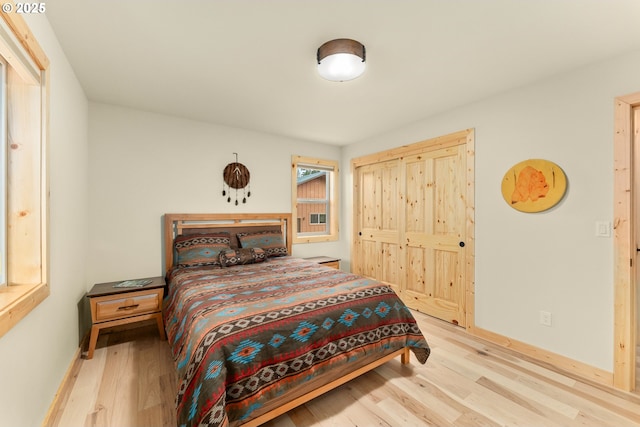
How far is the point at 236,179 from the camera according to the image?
3.68m

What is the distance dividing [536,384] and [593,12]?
8.30 feet

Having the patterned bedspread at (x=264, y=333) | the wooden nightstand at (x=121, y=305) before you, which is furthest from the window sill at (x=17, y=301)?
the wooden nightstand at (x=121, y=305)

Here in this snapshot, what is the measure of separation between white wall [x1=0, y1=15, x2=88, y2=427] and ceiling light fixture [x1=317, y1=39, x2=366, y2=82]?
162cm

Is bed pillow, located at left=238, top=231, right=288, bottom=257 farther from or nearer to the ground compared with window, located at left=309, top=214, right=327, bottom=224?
nearer to the ground

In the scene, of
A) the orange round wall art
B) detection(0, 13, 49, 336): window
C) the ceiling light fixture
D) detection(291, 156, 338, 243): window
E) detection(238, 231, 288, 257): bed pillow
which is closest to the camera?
detection(0, 13, 49, 336): window

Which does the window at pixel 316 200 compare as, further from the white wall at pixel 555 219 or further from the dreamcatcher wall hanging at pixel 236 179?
the white wall at pixel 555 219

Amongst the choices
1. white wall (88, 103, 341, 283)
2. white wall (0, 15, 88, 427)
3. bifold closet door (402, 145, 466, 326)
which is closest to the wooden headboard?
white wall (88, 103, 341, 283)

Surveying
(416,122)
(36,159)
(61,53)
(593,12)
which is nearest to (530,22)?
(593,12)

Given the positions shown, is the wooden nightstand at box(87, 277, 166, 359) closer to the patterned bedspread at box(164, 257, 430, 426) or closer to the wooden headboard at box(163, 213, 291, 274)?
the patterned bedspread at box(164, 257, 430, 426)

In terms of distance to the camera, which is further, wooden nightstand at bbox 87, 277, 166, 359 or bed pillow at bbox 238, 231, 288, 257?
bed pillow at bbox 238, 231, 288, 257

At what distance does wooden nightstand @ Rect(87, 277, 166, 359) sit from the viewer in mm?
2354

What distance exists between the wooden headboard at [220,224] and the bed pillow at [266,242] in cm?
16

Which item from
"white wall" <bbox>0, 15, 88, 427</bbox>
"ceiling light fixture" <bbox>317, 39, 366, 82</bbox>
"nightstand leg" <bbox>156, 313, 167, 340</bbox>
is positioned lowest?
"nightstand leg" <bbox>156, 313, 167, 340</bbox>

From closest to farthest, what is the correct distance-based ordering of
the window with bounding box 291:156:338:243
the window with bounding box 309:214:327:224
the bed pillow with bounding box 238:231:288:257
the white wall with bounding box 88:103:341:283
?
the white wall with bounding box 88:103:341:283 → the bed pillow with bounding box 238:231:288:257 → the window with bounding box 291:156:338:243 → the window with bounding box 309:214:327:224
